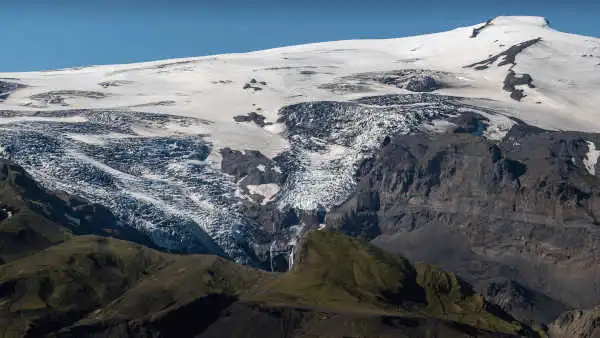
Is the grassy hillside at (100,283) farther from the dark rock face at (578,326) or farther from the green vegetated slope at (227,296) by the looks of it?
the dark rock face at (578,326)

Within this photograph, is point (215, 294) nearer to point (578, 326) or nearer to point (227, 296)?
point (227, 296)

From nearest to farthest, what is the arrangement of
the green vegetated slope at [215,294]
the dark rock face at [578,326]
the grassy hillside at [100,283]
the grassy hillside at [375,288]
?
the green vegetated slope at [215,294], the grassy hillside at [100,283], the grassy hillside at [375,288], the dark rock face at [578,326]

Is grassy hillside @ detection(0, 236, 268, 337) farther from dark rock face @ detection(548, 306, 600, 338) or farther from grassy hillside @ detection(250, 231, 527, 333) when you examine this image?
dark rock face @ detection(548, 306, 600, 338)

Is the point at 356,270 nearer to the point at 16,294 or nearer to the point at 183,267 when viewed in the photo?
the point at 183,267

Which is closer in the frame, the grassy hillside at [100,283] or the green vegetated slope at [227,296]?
the green vegetated slope at [227,296]

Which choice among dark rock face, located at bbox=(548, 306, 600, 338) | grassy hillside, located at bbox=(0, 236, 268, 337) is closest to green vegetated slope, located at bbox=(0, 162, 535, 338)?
grassy hillside, located at bbox=(0, 236, 268, 337)

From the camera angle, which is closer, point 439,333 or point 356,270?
point 439,333

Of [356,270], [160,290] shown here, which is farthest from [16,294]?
[356,270]

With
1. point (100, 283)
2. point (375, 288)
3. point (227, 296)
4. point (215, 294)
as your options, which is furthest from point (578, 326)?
point (100, 283)

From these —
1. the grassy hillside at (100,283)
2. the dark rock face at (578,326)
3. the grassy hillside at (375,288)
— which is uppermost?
the grassy hillside at (100,283)

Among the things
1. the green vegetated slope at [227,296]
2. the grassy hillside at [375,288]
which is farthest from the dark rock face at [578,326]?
the green vegetated slope at [227,296]

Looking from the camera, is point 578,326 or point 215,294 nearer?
point 215,294
